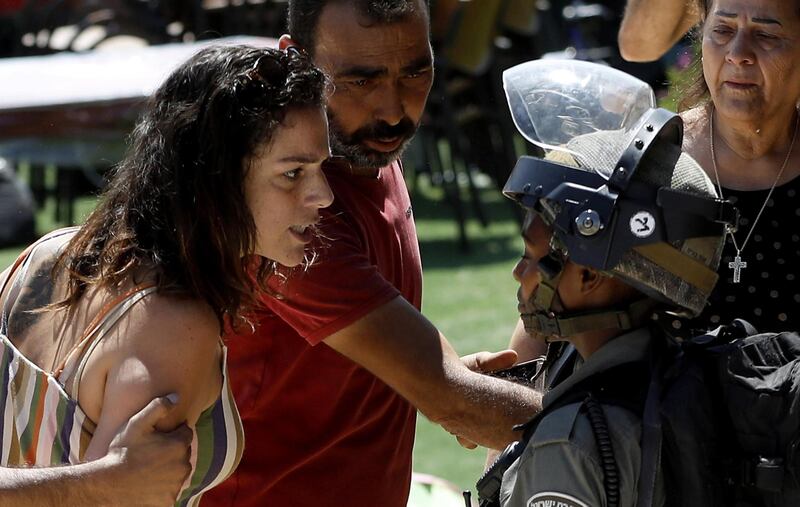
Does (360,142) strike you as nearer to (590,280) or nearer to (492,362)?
(492,362)

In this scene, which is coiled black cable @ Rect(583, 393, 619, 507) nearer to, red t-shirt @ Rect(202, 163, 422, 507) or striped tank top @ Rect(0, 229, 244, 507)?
striped tank top @ Rect(0, 229, 244, 507)

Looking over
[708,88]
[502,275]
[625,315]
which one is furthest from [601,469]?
[502,275]

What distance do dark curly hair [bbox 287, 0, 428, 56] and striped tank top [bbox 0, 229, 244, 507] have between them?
87cm

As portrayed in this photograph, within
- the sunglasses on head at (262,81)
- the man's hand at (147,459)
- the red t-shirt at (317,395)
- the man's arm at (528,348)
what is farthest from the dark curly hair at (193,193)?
the man's arm at (528,348)

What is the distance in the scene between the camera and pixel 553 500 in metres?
1.90

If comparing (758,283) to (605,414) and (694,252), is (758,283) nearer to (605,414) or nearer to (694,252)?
(694,252)

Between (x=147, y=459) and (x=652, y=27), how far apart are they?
7.49 feet

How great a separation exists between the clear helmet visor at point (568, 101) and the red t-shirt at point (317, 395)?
1.62ft

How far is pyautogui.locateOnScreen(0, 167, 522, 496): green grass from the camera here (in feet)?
18.9

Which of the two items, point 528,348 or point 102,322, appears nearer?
point 102,322

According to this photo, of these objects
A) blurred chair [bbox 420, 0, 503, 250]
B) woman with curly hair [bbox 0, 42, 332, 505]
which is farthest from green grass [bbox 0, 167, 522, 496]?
woman with curly hair [bbox 0, 42, 332, 505]

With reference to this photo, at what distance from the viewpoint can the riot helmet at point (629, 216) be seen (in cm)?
202

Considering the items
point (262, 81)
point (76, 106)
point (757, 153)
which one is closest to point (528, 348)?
point (757, 153)

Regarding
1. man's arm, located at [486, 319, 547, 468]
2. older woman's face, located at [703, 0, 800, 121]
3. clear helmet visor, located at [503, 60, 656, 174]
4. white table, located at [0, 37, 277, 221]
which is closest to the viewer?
clear helmet visor, located at [503, 60, 656, 174]
